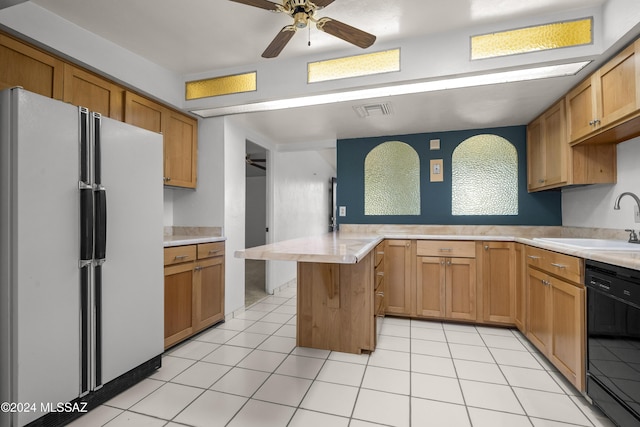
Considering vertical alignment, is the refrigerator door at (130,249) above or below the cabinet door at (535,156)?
below

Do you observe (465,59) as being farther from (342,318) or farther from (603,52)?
(342,318)

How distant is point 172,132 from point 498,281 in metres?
3.59

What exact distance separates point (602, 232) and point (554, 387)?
1465 mm

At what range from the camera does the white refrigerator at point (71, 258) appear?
4.81ft

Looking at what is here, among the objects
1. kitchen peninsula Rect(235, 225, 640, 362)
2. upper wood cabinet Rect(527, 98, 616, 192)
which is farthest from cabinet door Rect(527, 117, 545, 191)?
kitchen peninsula Rect(235, 225, 640, 362)

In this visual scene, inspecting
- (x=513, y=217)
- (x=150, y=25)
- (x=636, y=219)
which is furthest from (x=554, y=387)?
(x=150, y=25)

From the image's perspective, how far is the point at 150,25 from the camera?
2.16m

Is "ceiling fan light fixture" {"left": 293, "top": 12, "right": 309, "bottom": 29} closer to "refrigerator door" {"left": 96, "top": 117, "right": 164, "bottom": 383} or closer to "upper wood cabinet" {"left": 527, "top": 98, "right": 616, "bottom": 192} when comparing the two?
"refrigerator door" {"left": 96, "top": 117, "right": 164, "bottom": 383}

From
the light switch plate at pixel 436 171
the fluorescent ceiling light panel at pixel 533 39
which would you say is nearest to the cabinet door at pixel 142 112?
the fluorescent ceiling light panel at pixel 533 39

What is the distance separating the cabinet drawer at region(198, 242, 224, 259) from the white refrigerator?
73 centimetres

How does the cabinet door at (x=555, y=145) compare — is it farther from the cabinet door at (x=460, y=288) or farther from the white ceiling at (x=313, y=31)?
the cabinet door at (x=460, y=288)

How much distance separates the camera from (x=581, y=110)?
95.0 inches

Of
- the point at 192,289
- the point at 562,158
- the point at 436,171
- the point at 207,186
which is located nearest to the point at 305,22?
the point at 207,186

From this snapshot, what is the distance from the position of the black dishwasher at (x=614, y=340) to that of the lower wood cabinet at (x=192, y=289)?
2910mm
